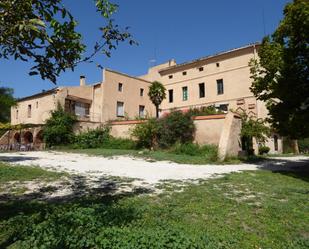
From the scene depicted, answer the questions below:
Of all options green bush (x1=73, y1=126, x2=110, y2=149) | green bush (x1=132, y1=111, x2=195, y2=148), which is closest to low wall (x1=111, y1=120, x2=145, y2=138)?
green bush (x1=73, y1=126, x2=110, y2=149)

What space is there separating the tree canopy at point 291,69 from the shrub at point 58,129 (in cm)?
1859

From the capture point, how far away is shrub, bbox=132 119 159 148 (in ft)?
69.1

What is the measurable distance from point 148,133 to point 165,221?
1687 cm

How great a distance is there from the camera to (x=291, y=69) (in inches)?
384

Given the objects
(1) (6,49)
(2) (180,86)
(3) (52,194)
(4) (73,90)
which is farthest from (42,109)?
(1) (6,49)

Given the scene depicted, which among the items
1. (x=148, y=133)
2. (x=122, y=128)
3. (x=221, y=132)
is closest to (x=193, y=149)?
(x=221, y=132)

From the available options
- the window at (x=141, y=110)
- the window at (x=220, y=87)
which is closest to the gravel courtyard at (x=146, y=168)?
the window at (x=220, y=87)

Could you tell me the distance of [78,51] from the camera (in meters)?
4.11

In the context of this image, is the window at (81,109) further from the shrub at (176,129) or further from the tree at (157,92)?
the shrub at (176,129)

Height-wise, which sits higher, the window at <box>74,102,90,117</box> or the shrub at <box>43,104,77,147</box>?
the window at <box>74,102,90,117</box>

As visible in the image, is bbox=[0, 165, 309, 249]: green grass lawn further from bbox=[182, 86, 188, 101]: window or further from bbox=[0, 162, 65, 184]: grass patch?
bbox=[182, 86, 188, 101]: window

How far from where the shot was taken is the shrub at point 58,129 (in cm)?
2411

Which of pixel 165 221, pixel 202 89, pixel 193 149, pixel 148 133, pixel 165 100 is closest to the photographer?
pixel 165 221

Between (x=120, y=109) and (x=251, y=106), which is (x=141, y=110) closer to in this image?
(x=120, y=109)
